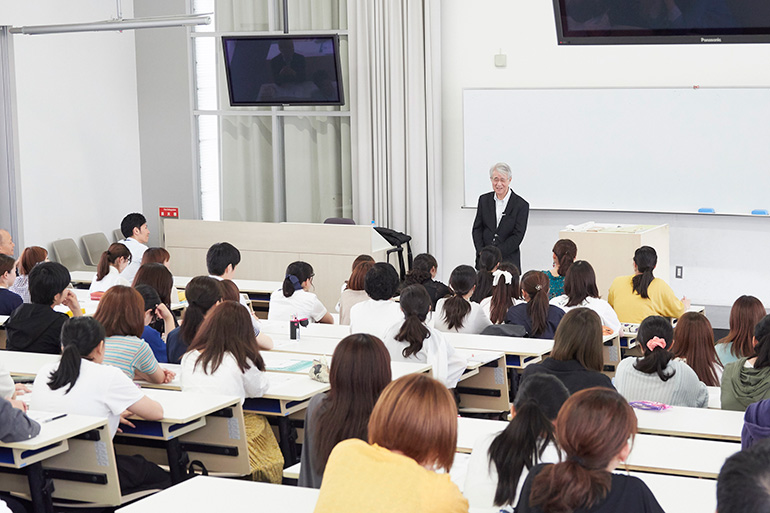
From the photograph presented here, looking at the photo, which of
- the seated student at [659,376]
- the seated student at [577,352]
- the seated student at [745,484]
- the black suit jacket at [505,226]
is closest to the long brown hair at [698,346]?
the seated student at [659,376]

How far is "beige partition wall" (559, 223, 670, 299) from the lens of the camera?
7340mm

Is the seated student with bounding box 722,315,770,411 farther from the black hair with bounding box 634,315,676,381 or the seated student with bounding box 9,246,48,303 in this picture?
the seated student with bounding box 9,246,48,303

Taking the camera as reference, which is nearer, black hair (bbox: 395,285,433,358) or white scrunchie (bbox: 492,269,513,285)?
black hair (bbox: 395,285,433,358)

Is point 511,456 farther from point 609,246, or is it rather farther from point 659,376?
point 609,246

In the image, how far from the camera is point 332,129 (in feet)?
33.2

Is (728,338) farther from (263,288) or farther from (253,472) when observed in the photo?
(263,288)

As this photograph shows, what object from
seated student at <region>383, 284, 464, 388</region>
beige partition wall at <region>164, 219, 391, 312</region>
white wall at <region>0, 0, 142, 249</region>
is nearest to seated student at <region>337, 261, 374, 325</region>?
seated student at <region>383, 284, 464, 388</region>

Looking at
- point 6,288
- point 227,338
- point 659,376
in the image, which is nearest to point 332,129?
point 6,288

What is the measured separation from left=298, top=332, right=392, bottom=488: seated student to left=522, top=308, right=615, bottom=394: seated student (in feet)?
3.20

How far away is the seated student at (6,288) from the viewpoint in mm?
6445

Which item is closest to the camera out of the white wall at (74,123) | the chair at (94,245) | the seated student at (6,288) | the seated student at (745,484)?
the seated student at (745,484)

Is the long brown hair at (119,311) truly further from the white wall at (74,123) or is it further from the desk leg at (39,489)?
the white wall at (74,123)

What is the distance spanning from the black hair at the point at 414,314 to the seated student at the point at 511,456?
2.06 m

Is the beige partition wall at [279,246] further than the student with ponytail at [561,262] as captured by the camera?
Yes
